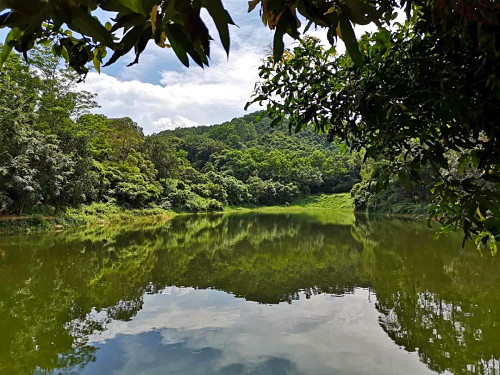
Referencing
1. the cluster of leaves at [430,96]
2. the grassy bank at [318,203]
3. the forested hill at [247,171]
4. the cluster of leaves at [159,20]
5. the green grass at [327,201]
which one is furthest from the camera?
the green grass at [327,201]

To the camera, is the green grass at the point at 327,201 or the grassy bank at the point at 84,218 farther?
the green grass at the point at 327,201

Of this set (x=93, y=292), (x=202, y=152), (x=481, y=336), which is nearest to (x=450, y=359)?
(x=481, y=336)

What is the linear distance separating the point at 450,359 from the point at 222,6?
166 inches

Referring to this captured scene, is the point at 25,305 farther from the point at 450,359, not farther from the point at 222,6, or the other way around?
the point at 222,6

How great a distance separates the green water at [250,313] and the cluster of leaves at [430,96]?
134cm

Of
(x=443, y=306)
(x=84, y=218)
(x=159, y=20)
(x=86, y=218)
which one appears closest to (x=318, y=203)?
(x=86, y=218)

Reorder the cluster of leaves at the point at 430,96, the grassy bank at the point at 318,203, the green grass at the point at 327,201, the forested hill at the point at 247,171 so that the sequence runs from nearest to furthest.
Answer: the cluster of leaves at the point at 430,96 < the forested hill at the point at 247,171 < the grassy bank at the point at 318,203 < the green grass at the point at 327,201

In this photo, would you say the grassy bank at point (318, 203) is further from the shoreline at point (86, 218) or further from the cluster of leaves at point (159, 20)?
the cluster of leaves at point (159, 20)

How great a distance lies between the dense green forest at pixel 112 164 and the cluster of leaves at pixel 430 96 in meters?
0.41

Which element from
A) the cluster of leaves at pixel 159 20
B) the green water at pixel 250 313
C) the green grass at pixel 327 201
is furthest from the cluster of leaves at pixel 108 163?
the cluster of leaves at pixel 159 20

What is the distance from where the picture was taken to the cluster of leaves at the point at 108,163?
517 inches

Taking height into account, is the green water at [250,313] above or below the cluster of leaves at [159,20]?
below

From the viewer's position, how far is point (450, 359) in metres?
3.53

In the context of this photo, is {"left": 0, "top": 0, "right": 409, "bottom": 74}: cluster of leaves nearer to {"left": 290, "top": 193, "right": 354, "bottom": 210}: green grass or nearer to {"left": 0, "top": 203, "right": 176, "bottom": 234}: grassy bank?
{"left": 0, "top": 203, "right": 176, "bottom": 234}: grassy bank
